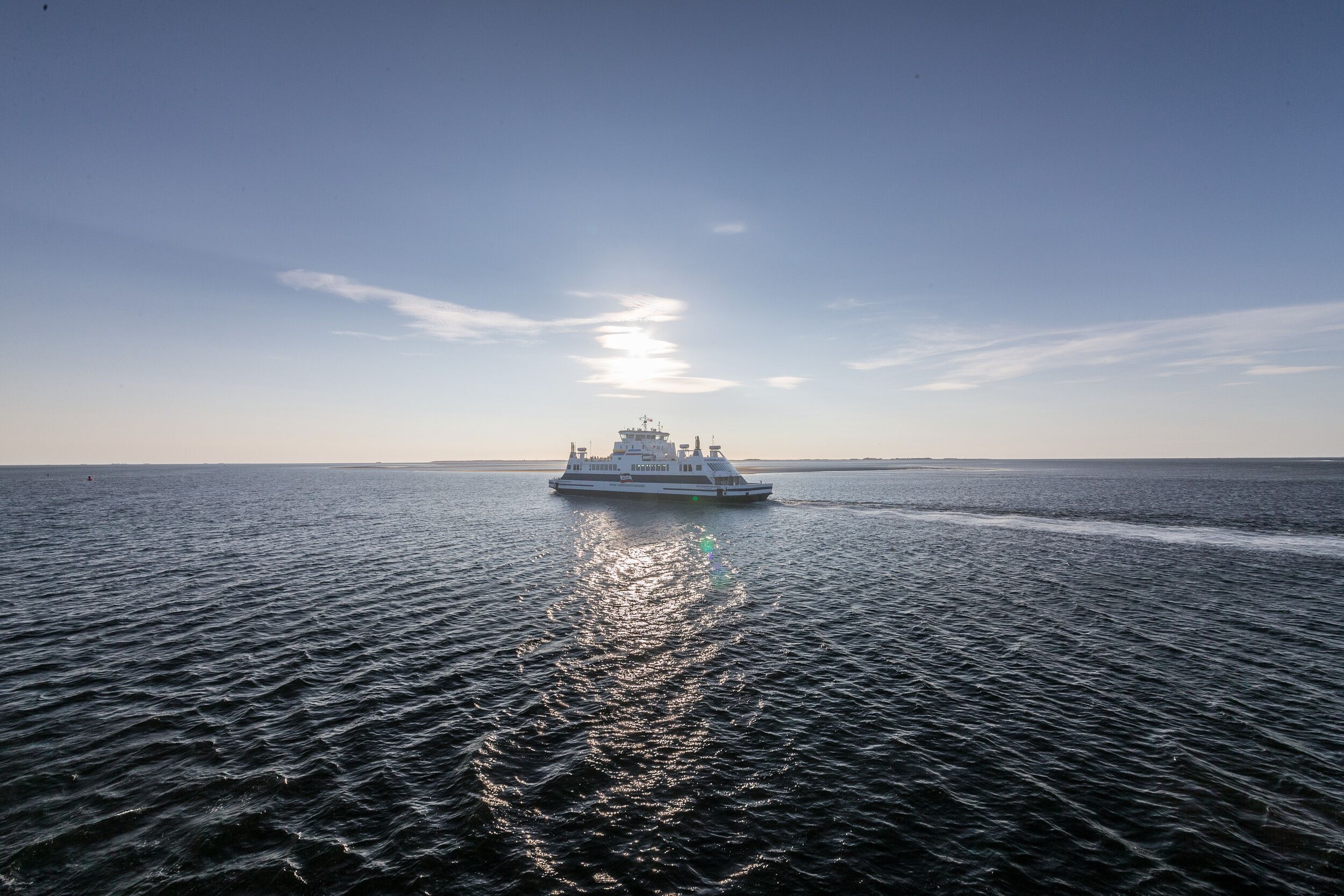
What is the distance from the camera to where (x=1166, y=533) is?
49.8 meters

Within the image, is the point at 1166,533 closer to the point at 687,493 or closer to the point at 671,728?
the point at 687,493

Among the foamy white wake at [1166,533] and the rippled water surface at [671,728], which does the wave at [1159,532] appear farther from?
the rippled water surface at [671,728]

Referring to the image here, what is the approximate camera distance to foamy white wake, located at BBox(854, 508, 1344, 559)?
138 ft

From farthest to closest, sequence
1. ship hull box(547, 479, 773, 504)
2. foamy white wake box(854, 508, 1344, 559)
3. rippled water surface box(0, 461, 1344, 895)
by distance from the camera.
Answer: ship hull box(547, 479, 773, 504) < foamy white wake box(854, 508, 1344, 559) < rippled water surface box(0, 461, 1344, 895)

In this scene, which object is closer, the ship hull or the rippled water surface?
the rippled water surface

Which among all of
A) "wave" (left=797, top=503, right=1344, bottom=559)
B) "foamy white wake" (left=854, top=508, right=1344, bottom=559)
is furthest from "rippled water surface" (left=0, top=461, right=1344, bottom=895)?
"wave" (left=797, top=503, right=1344, bottom=559)

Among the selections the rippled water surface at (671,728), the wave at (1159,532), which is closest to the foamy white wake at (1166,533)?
the wave at (1159,532)

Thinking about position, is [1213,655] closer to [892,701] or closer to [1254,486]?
[892,701]

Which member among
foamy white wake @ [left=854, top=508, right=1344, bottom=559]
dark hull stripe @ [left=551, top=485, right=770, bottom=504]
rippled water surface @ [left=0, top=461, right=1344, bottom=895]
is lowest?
rippled water surface @ [left=0, top=461, right=1344, bottom=895]

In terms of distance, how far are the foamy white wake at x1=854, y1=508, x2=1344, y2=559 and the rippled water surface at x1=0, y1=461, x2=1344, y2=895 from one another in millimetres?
7466

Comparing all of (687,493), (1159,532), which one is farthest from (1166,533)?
(687,493)

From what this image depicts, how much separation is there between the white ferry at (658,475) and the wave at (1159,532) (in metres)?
21.1

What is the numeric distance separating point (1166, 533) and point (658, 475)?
6112 cm

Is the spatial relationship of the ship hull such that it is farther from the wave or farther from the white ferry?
the wave
